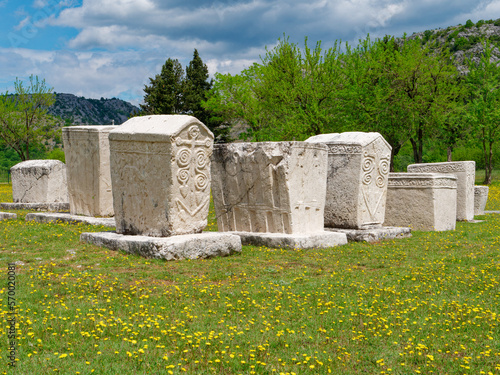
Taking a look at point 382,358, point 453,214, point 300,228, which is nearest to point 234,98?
point 453,214

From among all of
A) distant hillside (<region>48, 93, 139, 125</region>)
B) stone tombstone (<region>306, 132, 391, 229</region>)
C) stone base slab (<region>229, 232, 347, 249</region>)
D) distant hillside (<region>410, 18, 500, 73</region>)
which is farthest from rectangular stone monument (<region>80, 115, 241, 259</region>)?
distant hillside (<region>48, 93, 139, 125</region>)

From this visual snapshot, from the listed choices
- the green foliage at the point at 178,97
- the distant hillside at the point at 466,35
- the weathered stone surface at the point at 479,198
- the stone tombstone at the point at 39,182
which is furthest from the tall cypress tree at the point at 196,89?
the distant hillside at the point at 466,35

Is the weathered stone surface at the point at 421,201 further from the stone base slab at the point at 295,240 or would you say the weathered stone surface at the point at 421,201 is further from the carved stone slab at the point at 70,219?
the carved stone slab at the point at 70,219

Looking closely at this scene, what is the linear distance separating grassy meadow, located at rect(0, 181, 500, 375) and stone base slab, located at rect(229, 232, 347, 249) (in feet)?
2.36

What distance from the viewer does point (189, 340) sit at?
441cm

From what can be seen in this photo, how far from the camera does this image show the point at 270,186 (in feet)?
33.2

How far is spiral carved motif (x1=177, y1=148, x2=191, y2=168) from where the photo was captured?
860 centimetres

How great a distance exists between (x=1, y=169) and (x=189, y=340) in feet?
192

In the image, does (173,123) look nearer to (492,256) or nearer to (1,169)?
(492,256)

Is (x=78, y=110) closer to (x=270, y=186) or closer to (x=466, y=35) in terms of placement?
(x=466, y=35)

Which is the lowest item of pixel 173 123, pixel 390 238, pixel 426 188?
pixel 390 238

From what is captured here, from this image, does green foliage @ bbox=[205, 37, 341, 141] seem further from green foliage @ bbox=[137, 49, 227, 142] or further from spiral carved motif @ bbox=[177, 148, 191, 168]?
spiral carved motif @ bbox=[177, 148, 191, 168]

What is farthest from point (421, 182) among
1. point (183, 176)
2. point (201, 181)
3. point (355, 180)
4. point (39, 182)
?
point (39, 182)

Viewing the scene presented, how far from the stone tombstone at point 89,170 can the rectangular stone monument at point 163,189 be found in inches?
134
